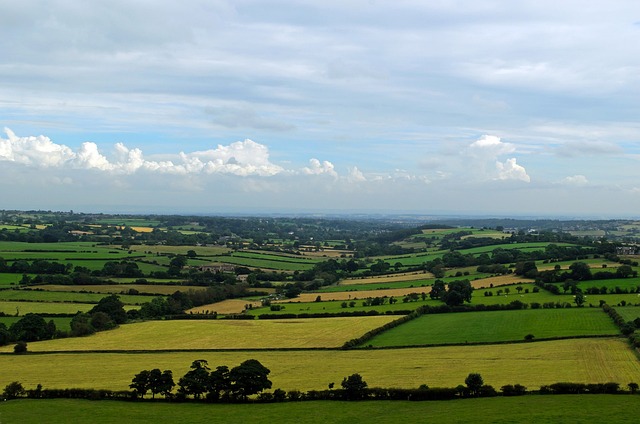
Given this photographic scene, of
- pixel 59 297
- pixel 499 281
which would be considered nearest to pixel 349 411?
pixel 59 297

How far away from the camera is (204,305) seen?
92.7 m

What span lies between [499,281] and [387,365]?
6036cm

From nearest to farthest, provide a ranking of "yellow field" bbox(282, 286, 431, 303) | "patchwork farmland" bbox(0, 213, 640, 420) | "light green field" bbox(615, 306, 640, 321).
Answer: "patchwork farmland" bbox(0, 213, 640, 420)
"light green field" bbox(615, 306, 640, 321)
"yellow field" bbox(282, 286, 431, 303)

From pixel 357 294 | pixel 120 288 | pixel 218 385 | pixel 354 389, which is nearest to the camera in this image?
pixel 354 389

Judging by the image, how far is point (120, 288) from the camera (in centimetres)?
9844

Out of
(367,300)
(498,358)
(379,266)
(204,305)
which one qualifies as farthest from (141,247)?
(498,358)

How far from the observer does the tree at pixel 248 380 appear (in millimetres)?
41125

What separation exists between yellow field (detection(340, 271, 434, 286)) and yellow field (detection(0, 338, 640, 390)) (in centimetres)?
5779

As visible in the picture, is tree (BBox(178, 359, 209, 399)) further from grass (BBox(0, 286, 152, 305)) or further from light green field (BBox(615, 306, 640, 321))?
grass (BBox(0, 286, 152, 305))

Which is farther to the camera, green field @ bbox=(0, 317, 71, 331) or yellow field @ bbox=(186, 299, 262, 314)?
yellow field @ bbox=(186, 299, 262, 314)

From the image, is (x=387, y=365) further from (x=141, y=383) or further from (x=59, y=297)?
(x=59, y=297)

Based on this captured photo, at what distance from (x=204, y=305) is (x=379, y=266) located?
52.9 meters

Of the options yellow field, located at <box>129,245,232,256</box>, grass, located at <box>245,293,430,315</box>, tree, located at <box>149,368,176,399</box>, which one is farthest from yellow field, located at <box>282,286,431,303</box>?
yellow field, located at <box>129,245,232,256</box>

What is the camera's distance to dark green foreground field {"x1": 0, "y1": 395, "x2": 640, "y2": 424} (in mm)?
34781
